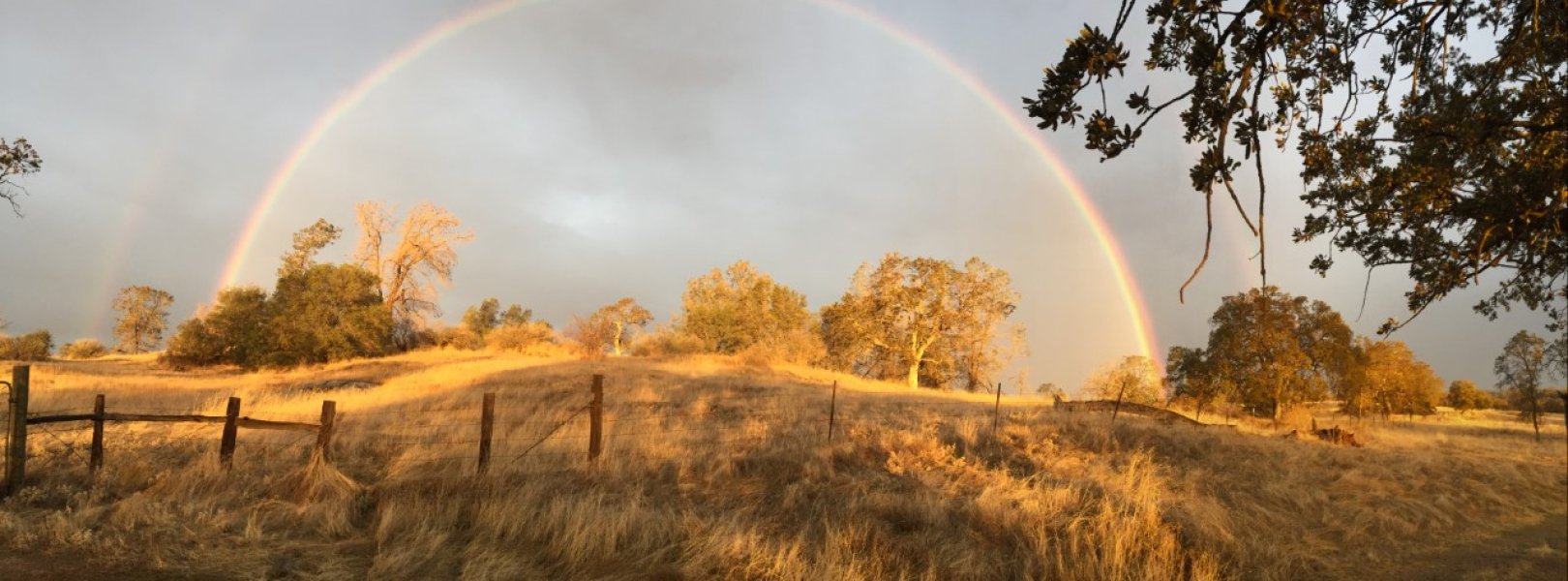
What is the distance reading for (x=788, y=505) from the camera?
30.2ft

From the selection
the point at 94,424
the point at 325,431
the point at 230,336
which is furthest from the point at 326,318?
the point at 325,431

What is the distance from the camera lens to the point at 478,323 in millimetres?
77125

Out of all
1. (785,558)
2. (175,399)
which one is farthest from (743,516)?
→ (175,399)

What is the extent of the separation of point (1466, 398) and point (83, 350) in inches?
3123

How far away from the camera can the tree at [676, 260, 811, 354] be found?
219 feet

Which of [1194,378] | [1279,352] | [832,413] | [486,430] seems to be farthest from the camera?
[1194,378]

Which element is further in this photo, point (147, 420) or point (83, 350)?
point (83, 350)

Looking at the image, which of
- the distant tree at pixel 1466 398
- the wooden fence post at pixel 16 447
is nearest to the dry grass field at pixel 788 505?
the wooden fence post at pixel 16 447

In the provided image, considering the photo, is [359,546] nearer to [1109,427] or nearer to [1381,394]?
[1109,427]

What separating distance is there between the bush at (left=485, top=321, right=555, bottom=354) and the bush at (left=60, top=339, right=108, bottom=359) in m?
26.6

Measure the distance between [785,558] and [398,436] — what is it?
10319mm

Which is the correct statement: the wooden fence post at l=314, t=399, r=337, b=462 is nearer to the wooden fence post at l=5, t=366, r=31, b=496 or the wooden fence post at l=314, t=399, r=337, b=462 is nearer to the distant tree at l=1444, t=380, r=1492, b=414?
the wooden fence post at l=5, t=366, r=31, b=496

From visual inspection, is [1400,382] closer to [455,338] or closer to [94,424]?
[94,424]

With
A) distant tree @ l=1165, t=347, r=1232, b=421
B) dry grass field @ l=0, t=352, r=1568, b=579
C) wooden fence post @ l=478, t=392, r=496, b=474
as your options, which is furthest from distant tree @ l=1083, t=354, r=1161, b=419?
wooden fence post @ l=478, t=392, r=496, b=474
